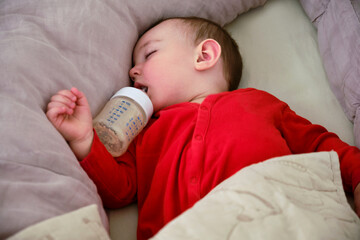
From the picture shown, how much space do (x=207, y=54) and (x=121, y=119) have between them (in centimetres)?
42

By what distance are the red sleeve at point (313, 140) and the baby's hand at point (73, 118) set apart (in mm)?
573

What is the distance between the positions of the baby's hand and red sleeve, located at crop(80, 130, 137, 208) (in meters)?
0.03

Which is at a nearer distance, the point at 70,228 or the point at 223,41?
the point at 70,228

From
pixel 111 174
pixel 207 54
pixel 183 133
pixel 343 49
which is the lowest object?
pixel 111 174

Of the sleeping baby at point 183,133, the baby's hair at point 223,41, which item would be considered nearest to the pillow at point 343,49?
the sleeping baby at point 183,133

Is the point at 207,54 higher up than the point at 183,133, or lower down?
higher up

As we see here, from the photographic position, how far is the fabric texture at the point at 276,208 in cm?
56

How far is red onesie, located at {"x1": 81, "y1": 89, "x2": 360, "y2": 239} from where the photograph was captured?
85cm

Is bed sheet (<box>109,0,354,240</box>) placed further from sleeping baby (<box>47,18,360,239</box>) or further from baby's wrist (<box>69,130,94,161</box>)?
baby's wrist (<box>69,130,94,161</box>)

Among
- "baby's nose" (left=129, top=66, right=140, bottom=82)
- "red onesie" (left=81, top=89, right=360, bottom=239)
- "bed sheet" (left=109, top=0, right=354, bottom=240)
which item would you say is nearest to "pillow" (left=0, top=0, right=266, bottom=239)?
"baby's nose" (left=129, top=66, right=140, bottom=82)

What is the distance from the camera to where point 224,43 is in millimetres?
1229

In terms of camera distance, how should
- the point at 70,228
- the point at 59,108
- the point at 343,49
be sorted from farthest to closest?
the point at 343,49, the point at 59,108, the point at 70,228

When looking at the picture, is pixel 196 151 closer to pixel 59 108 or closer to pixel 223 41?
pixel 59 108

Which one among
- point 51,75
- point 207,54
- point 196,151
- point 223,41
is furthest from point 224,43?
point 51,75
